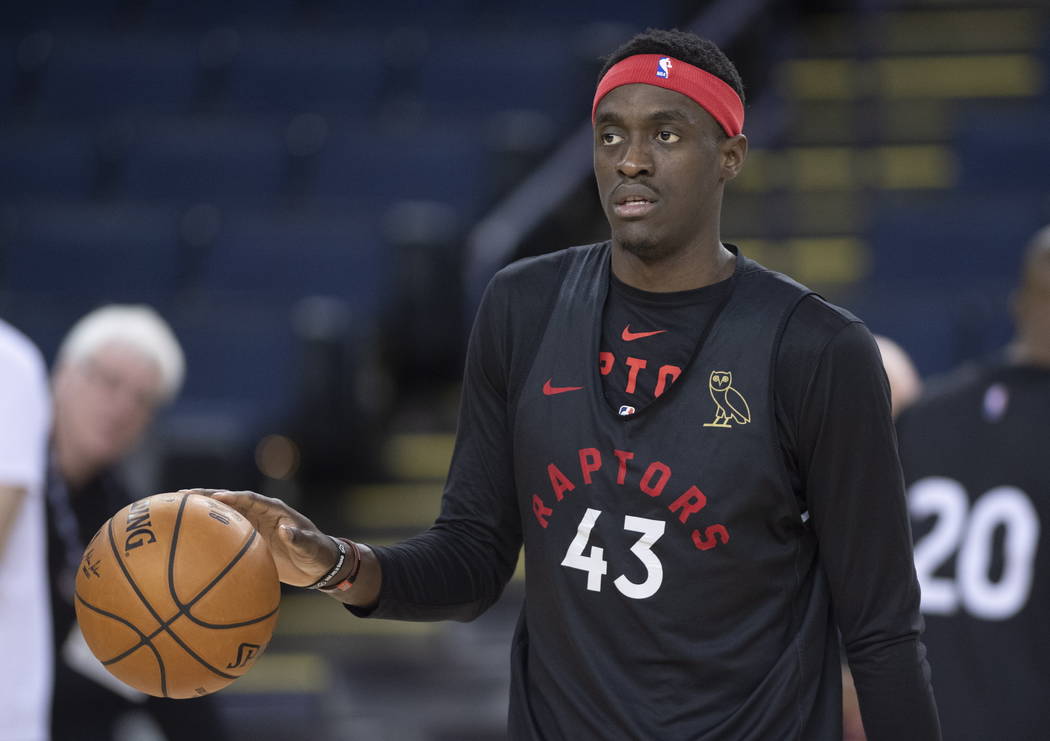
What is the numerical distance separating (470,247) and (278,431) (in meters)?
1.51

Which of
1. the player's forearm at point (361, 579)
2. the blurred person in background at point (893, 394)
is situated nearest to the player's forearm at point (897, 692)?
the player's forearm at point (361, 579)

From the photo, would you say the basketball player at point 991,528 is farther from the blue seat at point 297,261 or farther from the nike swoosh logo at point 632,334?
the blue seat at point 297,261

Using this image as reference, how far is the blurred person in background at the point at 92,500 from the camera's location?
359cm

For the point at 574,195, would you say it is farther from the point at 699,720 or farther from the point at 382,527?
the point at 699,720

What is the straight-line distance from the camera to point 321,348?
674 cm

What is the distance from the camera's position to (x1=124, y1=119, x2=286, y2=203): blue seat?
27.1ft

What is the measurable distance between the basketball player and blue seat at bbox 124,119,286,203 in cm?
504

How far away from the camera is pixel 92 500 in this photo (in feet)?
12.0

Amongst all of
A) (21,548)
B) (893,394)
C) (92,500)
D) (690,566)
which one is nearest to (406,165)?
(893,394)

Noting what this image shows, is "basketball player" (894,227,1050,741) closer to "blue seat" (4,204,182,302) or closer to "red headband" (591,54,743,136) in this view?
"red headband" (591,54,743,136)

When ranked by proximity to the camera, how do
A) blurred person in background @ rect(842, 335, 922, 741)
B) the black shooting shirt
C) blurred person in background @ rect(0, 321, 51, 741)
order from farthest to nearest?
1. blurred person in background @ rect(842, 335, 922, 741)
2. blurred person in background @ rect(0, 321, 51, 741)
3. the black shooting shirt

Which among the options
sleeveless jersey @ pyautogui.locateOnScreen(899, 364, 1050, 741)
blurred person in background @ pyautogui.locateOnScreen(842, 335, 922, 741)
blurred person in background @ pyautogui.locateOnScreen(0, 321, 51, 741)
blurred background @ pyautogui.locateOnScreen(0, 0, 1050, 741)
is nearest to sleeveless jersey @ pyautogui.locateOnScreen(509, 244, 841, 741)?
blurred person in background @ pyautogui.locateOnScreen(0, 321, 51, 741)

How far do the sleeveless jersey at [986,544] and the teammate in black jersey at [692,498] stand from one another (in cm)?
134

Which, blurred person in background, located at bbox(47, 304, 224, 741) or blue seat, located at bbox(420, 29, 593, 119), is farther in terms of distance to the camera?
blue seat, located at bbox(420, 29, 593, 119)
